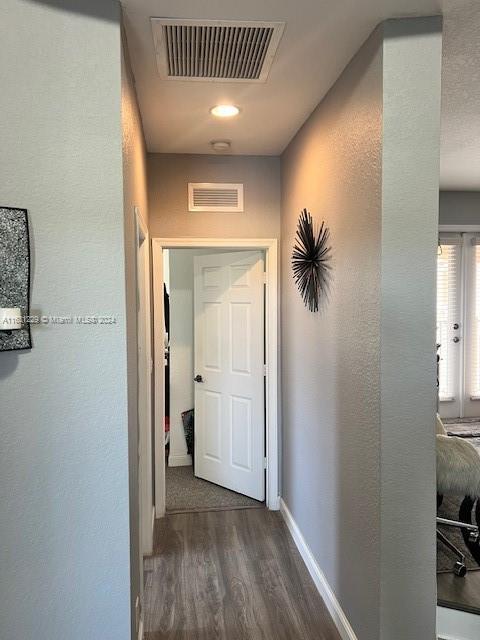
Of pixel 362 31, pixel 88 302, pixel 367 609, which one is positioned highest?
pixel 362 31

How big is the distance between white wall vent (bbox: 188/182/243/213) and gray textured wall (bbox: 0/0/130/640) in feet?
5.53

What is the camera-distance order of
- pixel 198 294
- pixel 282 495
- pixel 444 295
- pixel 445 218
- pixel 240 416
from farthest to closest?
pixel 444 295 → pixel 445 218 → pixel 198 294 → pixel 240 416 → pixel 282 495

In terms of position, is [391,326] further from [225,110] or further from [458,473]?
[225,110]

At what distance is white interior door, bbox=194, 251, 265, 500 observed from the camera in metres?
3.55

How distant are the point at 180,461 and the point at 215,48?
11.7 ft

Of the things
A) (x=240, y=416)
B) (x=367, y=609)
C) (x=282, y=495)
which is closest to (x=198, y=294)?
(x=240, y=416)

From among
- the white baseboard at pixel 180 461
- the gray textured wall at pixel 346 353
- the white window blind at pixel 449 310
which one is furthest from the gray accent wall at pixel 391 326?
the white window blind at pixel 449 310

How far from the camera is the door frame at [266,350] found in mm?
3303

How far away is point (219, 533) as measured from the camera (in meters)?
3.13

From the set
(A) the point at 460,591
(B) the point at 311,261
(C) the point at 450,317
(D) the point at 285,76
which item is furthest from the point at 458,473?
(C) the point at 450,317

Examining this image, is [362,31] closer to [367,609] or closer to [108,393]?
[108,393]

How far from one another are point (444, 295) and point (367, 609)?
168 inches

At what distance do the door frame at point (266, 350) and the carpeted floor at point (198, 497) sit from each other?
184 mm

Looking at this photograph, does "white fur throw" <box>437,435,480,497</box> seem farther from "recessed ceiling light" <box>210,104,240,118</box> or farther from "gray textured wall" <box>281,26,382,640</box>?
"recessed ceiling light" <box>210,104,240,118</box>
